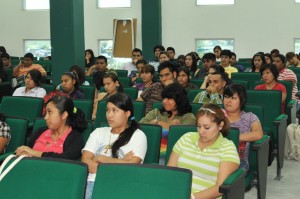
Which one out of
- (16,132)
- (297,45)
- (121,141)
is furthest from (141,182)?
(297,45)

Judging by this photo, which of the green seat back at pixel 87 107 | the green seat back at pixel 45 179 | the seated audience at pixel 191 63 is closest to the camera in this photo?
the green seat back at pixel 45 179

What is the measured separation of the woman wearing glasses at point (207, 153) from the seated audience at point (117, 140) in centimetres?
30

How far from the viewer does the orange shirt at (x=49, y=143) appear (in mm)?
3934

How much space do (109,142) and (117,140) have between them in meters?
0.10

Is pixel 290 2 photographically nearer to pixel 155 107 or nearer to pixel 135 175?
pixel 155 107

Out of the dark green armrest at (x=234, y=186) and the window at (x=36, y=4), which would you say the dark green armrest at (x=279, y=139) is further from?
the window at (x=36, y=4)

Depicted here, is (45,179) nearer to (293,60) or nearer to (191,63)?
(191,63)

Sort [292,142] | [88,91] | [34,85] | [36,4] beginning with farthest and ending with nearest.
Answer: [36,4], [88,91], [34,85], [292,142]

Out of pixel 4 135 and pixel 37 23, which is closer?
pixel 4 135

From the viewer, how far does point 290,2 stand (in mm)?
12781

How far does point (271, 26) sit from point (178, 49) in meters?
2.52

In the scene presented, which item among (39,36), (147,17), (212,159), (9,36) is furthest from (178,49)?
(212,159)

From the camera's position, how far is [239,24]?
43.6 feet

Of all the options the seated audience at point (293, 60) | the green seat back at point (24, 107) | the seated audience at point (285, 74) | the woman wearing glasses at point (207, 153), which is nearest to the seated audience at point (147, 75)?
the green seat back at point (24, 107)
